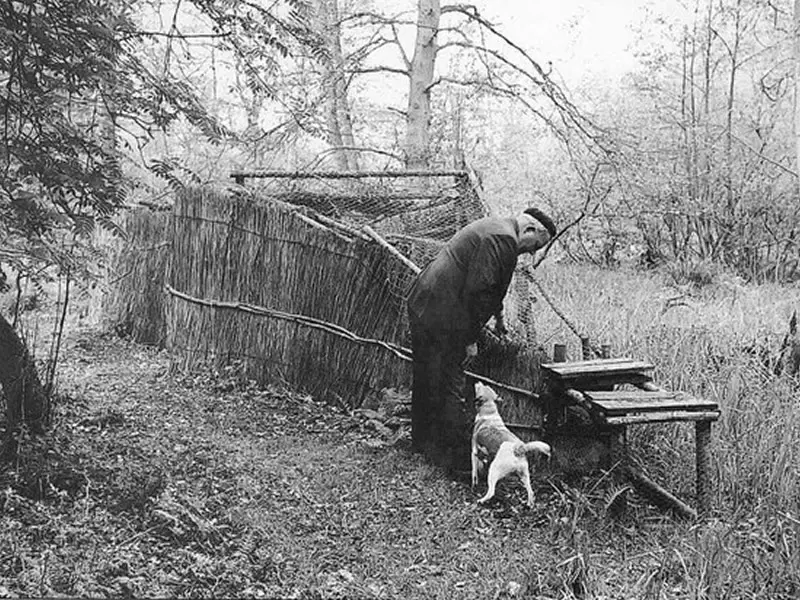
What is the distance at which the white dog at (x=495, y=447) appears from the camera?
418 centimetres

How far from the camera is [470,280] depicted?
4688 mm

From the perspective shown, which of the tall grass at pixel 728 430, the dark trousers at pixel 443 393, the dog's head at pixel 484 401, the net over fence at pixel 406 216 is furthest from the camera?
the net over fence at pixel 406 216

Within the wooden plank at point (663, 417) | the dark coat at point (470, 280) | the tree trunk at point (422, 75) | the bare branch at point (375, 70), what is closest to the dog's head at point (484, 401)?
the dark coat at point (470, 280)

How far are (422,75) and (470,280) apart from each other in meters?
6.45

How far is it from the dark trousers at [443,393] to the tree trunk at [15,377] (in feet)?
6.92

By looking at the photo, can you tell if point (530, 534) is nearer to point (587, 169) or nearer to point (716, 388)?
point (716, 388)

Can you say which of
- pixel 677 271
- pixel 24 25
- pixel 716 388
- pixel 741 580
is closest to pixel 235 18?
pixel 24 25

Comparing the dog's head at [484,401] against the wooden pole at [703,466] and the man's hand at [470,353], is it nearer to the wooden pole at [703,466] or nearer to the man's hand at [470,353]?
the man's hand at [470,353]

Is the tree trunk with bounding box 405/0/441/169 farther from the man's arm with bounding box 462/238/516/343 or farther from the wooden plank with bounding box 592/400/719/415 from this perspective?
the wooden plank with bounding box 592/400/719/415

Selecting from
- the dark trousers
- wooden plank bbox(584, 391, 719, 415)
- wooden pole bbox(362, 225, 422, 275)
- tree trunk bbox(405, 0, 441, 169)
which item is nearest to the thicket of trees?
tree trunk bbox(405, 0, 441, 169)

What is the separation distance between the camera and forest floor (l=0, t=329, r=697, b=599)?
10.6 ft

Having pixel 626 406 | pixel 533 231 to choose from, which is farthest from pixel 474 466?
pixel 533 231

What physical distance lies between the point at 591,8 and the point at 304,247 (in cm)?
835

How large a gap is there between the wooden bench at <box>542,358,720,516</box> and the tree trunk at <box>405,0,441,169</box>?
605cm
